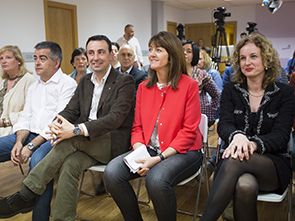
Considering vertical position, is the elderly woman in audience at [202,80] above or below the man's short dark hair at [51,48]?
below

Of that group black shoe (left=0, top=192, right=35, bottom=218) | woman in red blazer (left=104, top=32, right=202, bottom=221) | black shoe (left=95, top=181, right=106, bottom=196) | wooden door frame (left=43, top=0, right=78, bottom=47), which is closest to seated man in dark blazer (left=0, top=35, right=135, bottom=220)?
black shoe (left=0, top=192, right=35, bottom=218)

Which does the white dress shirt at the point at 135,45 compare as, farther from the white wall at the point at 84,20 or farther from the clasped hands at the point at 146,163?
the clasped hands at the point at 146,163

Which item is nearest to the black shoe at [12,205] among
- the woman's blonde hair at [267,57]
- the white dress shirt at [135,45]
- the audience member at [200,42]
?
the woman's blonde hair at [267,57]

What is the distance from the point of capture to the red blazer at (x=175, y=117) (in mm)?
2061

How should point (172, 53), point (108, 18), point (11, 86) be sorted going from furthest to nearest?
point (108, 18) < point (11, 86) < point (172, 53)

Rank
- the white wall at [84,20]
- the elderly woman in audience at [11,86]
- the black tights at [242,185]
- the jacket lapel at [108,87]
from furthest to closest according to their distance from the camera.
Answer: the white wall at [84,20] < the elderly woman in audience at [11,86] < the jacket lapel at [108,87] < the black tights at [242,185]

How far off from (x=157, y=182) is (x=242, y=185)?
19.4 inches

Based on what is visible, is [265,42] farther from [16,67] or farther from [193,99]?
[16,67]

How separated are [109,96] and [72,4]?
5508 millimetres

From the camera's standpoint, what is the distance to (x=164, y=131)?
6.88 feet

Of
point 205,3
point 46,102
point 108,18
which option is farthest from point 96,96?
point 205,3

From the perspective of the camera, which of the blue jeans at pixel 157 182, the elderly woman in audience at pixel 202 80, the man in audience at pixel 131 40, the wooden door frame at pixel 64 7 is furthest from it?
the man in audience at pixel 131 40

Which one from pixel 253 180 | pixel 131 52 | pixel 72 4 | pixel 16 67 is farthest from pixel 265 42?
pixel 72 4

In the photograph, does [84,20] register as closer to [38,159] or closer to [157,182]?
[38,159]
